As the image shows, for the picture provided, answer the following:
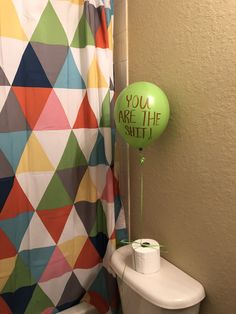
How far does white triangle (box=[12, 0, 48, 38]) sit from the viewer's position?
0.99m

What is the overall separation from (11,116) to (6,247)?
1.56 feet

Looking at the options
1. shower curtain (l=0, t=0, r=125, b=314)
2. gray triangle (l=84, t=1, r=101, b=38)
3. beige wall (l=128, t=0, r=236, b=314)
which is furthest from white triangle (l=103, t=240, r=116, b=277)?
gray triangle (l=84, t=1, r=101, b=38)

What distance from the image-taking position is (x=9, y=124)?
1.00 metres

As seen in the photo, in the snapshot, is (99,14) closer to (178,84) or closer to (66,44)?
(66,44)

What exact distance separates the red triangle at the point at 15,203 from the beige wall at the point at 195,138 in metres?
0.48

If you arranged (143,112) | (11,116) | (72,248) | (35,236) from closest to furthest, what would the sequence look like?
(143,112) < (11,116) < (35,236) < (72,248)

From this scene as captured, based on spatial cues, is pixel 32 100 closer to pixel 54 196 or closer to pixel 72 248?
pixel 54 196

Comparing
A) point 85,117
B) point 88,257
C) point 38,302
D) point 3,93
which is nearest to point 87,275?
point 88,257

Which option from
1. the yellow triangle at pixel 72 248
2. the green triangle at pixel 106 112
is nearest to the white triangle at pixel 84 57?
the green triangle at pixel 106 112

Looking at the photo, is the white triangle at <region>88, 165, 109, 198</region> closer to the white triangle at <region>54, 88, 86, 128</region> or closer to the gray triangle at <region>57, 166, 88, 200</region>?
the gray triangle at <region>57, 166, 88, 200</region>

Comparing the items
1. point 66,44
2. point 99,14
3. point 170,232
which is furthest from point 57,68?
point 170,232

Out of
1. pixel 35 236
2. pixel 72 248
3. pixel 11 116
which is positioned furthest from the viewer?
pixel 72 248

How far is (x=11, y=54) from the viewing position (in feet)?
3.22

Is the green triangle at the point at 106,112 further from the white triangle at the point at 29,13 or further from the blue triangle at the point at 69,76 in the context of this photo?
the white triangle at the point at 29,13
